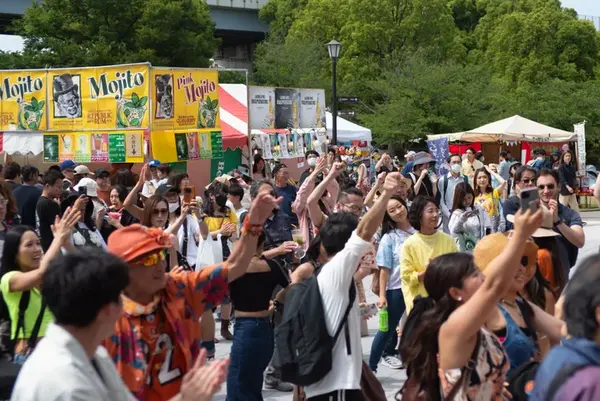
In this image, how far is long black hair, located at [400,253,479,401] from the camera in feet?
13.4

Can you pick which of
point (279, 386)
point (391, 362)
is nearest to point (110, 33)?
point (391, 362)

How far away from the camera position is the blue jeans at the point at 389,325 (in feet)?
26.8

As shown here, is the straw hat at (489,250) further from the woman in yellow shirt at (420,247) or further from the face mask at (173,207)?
the face mask at (173,207)

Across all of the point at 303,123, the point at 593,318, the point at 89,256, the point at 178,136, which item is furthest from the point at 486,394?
the point at 303,123

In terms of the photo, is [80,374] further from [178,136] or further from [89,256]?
[178,136]

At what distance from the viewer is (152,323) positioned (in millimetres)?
3848

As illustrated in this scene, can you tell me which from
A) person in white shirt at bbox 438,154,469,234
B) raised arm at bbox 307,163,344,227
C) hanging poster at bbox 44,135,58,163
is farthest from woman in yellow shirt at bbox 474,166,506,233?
hanging poster at bbox 44,135,58,163

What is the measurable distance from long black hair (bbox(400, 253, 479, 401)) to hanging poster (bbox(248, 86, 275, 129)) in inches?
670

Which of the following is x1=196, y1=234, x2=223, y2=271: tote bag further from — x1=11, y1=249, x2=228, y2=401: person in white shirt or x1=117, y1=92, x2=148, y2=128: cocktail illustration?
x1=117, y1=92, x2=148, y2=128: cocktail illustration

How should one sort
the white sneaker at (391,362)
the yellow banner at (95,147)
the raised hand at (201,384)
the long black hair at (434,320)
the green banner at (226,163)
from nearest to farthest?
the raised hand at (201,384) < the long black hair at (434,320) < the white sneaker at (391,362) < the yellow banner at (95,147) < the green banner at (226,163)

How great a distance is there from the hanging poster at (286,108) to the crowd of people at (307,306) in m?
12.7

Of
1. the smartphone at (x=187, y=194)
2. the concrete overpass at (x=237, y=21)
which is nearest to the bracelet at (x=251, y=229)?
the smartphone at (x=187, y=194)

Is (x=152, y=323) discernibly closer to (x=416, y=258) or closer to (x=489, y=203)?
(x=416, y=258)

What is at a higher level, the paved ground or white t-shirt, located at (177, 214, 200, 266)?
white t-shirt, located at (177, 214, 200, 266)
